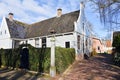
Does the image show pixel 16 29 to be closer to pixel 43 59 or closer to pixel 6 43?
pixel 6 43

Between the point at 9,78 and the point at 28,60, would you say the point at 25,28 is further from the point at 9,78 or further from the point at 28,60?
the point at 9,78

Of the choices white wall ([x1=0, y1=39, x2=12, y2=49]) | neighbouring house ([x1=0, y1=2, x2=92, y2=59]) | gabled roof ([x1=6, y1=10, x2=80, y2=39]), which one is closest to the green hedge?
neighbouring house ([x1=0, y1=2, x2=92, y2=59])

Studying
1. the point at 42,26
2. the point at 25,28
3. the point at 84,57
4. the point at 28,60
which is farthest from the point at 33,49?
the point at 25,28

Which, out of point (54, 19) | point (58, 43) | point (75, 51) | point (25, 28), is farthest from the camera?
point (25, 28)

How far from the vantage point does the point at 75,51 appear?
22047 mm

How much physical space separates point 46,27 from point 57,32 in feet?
12.5

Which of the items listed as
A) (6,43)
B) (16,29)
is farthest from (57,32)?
(6,43)

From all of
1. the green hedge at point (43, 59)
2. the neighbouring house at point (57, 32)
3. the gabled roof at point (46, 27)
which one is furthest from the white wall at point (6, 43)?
the green hedge at point (43, 59)

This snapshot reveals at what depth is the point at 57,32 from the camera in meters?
24.3

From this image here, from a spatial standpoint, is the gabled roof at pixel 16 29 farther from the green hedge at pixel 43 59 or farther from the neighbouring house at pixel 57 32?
the green hedge at pixel 43 59

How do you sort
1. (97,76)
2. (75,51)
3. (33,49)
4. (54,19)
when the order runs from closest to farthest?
(97,76), (33,49), (75,51), (54,19)

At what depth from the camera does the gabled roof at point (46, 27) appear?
78.6 feet

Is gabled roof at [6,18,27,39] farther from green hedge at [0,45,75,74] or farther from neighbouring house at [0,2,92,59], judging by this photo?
green hedge at [0,45,75,74]

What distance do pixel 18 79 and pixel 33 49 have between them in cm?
435
